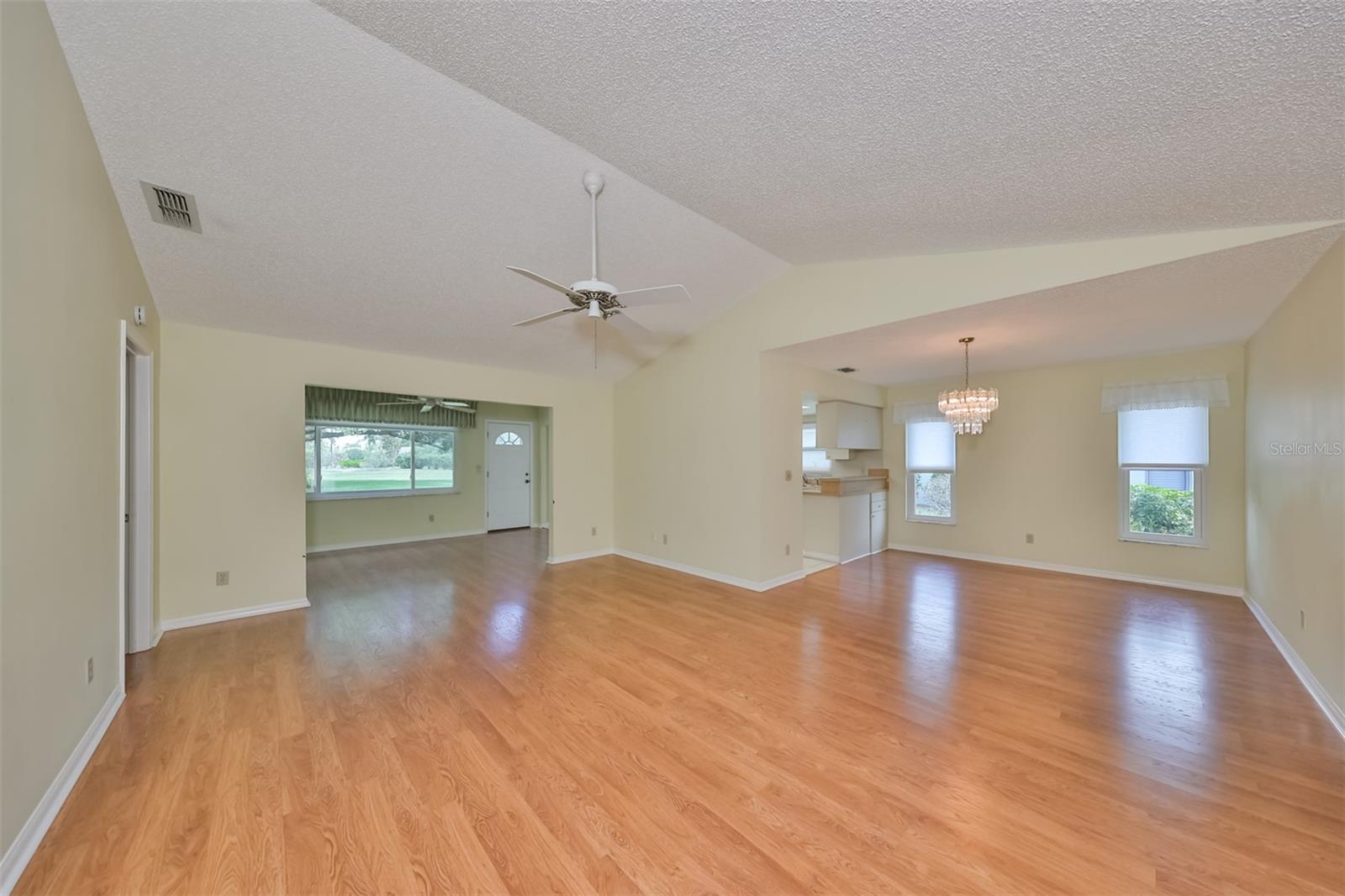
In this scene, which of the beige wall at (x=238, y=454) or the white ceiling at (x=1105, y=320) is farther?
the beige wall at (x=238, y=454)

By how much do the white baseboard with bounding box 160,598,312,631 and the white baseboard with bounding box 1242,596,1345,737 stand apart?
6.83 metres

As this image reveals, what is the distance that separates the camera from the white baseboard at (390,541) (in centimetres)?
698

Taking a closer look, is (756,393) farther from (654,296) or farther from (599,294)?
(599,294)

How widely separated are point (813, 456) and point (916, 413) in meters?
1.56

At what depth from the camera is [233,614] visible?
4062 millimetres

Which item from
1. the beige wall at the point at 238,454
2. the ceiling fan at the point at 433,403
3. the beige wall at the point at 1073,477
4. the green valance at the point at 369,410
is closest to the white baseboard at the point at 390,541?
the green valance at the point at 369,410

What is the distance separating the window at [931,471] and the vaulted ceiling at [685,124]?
3.77 m

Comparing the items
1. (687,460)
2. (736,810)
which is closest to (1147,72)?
(736,810)

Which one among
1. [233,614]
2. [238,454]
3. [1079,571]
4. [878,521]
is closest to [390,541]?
[233,614]

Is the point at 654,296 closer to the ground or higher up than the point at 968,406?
higher up

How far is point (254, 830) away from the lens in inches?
68.9

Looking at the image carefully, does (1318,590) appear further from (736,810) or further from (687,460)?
(687,460)

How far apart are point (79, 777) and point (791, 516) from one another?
4955 mm
